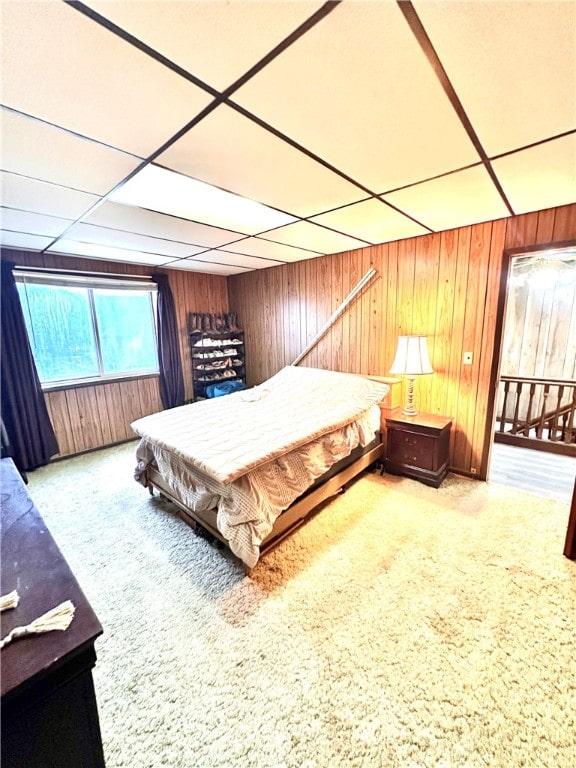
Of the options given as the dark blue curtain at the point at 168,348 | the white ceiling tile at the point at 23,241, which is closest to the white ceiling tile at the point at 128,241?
the white ceiling tile at the point at 23,241

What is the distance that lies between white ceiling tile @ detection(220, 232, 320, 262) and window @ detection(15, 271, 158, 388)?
1.61 m

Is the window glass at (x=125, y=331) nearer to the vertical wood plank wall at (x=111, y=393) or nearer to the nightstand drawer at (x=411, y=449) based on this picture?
the vertical wood plank wall at (x=111, y=393)

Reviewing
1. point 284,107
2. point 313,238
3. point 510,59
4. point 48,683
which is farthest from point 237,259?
point 48,683

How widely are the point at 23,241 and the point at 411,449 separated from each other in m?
4.11

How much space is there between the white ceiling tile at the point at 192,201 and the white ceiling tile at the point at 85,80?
1.27ft

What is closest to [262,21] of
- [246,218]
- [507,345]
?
[246,218]

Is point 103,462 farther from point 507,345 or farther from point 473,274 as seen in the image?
point 507,345

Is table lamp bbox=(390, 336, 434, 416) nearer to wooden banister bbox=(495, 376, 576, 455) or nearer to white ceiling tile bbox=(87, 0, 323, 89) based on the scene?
wooden banister bbox=(495, 376, 576, 455)

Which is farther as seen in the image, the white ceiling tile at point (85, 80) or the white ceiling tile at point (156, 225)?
the white ceiling tile at point (156, 225)

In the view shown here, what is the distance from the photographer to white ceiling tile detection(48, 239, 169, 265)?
307 cm

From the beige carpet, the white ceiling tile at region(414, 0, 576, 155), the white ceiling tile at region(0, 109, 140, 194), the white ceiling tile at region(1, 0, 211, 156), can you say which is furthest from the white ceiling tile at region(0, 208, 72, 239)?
the white ceiling tile at region(414, 0, 576, 155)

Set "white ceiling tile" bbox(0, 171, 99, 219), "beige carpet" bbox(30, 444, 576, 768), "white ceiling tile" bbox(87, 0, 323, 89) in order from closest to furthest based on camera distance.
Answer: "white ceiling tile" bbox(87, 0, 323, 89) → "beige carpet" bbox(30, 444, 576, 768) → "white ceiling tile" bbox(0, 171, 99, 219)

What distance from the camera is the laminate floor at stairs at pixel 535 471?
110 inches

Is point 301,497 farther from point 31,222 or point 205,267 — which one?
point 205,267
